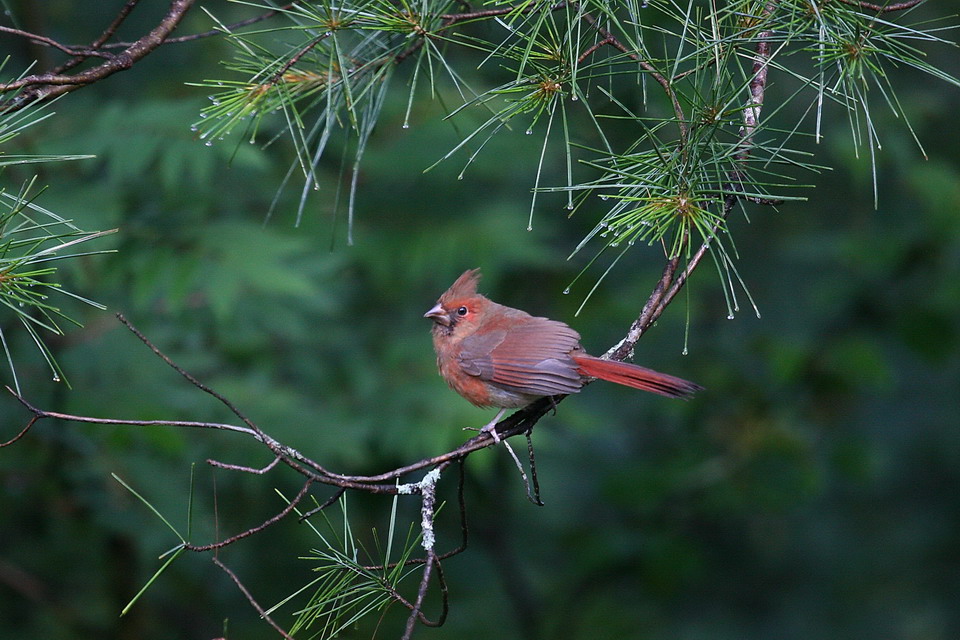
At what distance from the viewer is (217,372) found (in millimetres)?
4750

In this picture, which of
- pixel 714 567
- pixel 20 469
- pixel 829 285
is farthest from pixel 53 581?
pixel 829 285

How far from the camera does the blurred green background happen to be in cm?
393

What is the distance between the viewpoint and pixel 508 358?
3213mm

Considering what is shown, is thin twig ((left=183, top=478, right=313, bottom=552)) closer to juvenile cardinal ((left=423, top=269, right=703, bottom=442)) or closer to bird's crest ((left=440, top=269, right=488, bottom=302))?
juvenile cardinal ((left=423, top=269, right=703, bottom=442))

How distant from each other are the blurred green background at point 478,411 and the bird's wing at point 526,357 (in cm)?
76

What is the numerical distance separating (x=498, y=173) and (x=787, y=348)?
70.6 inches

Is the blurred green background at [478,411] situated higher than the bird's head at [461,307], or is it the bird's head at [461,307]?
the bird's head at [461,307]

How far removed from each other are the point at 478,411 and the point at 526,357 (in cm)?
119

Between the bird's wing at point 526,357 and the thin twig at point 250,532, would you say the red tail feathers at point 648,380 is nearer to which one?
the bird's wing at point 526,357

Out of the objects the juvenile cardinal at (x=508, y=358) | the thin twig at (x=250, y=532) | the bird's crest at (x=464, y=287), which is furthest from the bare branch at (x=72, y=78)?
the bird's crest at (x=464, y=287)

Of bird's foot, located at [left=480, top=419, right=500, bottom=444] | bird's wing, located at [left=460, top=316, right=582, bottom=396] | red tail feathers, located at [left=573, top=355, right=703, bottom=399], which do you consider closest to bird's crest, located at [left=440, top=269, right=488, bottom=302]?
bird's wing, located at [left=460, top=316, right=582, bottom=396]

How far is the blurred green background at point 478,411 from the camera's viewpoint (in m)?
3.93

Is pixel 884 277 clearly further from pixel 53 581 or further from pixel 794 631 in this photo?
pixel 53 581

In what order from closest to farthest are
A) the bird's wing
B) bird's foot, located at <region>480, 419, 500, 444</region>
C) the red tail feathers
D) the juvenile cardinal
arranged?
bird's foot, located at <region>480, 419, 500, 444</region> < the red tail feathers < the juvenile cardinal < the bird's wing
